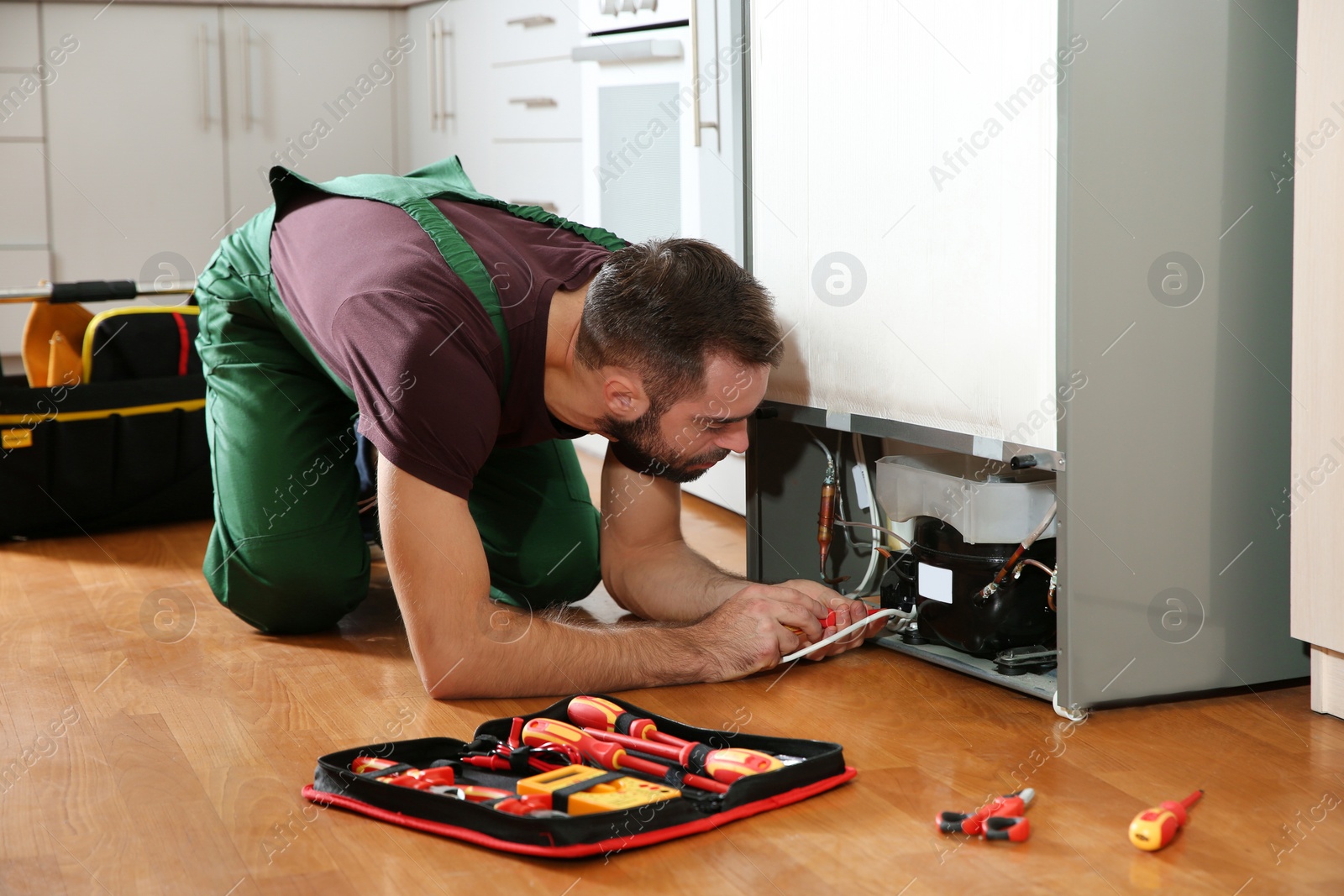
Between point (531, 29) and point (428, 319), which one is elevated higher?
point (531, 29)

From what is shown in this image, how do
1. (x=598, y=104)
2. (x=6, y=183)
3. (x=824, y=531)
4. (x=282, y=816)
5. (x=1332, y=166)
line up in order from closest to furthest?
(x=282, y=816)
(x=1332, y=166)
(x=824, y=531)
(x=598, y=104)
(x=6, y=183)

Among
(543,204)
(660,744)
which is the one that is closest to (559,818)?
(660,744)

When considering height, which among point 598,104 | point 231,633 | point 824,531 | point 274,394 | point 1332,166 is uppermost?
point 598,104

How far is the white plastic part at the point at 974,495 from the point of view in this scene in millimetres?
1309

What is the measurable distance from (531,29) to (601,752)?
6.70 ft

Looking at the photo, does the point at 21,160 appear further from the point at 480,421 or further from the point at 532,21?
the point at 480,421

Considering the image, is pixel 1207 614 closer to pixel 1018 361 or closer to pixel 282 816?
pixel 1018 361

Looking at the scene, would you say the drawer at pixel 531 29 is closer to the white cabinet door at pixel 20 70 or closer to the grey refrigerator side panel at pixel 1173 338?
the white cabinet door at pixel 20 70

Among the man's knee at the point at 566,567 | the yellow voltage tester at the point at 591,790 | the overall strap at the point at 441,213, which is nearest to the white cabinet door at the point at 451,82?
the overall strap at the point at 441,213

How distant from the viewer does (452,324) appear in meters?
1.22

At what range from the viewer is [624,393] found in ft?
4.33

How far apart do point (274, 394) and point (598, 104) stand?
98 centimetres

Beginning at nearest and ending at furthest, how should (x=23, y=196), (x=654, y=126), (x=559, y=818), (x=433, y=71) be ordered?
(x=559, y=818) → (x=654, y=126) → (x=23, y=196) → (x=433, y=71)

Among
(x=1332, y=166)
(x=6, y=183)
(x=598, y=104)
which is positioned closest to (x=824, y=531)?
(x=1332, y=166)
